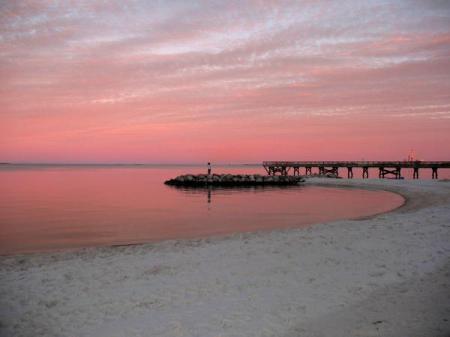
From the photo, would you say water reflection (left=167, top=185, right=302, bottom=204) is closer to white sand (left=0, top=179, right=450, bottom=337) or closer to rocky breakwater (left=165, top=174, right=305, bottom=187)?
rocky breakwater (left=165, top=174, right=305, bottom=187)

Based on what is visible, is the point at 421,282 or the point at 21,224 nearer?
the point at 421,282

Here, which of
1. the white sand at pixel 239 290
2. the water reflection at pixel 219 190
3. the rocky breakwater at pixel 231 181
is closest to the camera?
the white sand at pixel 239 290

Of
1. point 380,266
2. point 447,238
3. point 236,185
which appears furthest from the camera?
point 236,185

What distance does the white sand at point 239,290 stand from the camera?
6.56 meters

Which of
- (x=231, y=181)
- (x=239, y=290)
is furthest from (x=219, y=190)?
(x=239, y=290)

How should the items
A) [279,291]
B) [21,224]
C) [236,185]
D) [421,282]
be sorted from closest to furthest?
[279,291] < [421,282] < [21,224] < [236,185]

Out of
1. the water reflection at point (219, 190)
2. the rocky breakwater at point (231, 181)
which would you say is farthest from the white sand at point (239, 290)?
the rocky breakwater at point (231, 181)

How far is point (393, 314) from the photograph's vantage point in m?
7.04

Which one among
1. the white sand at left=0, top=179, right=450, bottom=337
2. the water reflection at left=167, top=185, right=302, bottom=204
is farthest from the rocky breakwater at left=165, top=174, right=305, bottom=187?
the white sand at left=0, top=179, right=450, bottom=337

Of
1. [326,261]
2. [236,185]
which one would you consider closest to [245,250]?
[326,261]

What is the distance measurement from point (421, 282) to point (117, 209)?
82.2 ft

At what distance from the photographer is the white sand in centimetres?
656

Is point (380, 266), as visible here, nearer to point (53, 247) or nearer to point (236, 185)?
point (53, 247)

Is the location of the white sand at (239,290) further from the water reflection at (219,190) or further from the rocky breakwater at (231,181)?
the rocky breakwater at (231,181)
